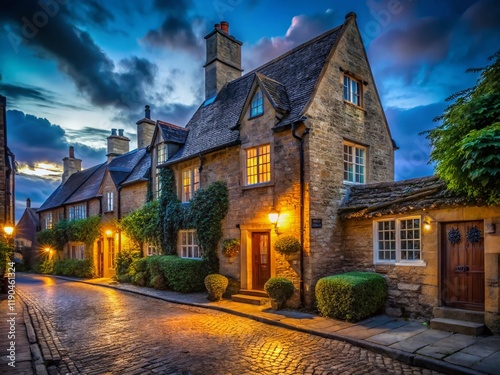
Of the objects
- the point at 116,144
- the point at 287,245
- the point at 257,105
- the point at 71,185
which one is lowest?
the point at 287,245

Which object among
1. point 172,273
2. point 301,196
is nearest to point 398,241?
point 301,196

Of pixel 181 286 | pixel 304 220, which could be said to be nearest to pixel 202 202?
pixel 181 286

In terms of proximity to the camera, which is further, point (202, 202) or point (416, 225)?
point (202, 202)

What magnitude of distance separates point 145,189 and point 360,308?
14.8 m

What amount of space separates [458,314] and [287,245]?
5066 millimetres

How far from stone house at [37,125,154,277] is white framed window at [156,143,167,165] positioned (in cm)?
168

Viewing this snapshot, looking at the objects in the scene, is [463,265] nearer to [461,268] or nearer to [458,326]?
[461,268]

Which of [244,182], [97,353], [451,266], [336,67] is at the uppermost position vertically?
[336,67]

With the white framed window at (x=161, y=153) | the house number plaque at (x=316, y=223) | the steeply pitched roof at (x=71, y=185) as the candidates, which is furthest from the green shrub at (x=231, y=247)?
the steeply pitched roof at (x=71, y=185)

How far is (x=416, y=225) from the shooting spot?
408 inches

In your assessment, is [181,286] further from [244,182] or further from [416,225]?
[416,225]

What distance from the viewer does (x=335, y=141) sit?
1255cm

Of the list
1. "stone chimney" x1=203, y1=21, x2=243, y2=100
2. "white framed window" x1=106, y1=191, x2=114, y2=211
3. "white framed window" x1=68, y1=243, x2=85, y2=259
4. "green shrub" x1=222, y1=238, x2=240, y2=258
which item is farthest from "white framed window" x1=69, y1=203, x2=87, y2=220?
"green shrub" x1=222, y1=238, x2=240, y2=258

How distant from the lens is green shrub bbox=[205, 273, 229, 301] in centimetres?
1289
